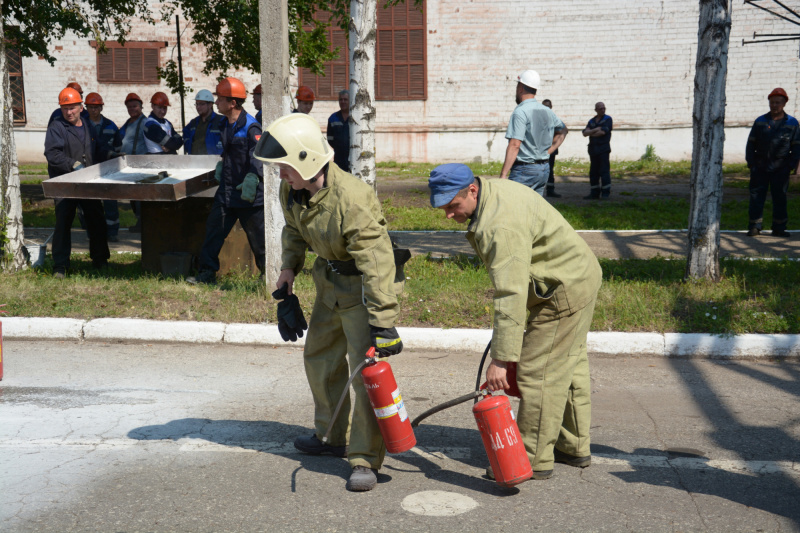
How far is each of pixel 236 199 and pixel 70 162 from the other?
8.18 feet

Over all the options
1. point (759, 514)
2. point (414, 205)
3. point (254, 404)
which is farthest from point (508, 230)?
point (414, 205)

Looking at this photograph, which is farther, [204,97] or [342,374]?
[204,97]

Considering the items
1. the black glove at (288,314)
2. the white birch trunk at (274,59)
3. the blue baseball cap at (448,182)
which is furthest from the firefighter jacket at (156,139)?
the blue baseball cap at (448,182)

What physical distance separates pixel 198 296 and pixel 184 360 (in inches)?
49.8

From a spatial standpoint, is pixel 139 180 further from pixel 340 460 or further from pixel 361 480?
pixel 361 480

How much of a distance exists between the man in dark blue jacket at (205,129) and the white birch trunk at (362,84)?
201 centimetres

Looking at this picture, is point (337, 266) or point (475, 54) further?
point (475, 54)

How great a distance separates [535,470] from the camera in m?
3.93

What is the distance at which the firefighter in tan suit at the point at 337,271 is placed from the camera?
3674 mm

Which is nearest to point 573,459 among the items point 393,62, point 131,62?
point 393,62

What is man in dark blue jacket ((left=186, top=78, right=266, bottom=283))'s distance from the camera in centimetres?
767

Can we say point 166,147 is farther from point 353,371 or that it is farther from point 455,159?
point 455,159

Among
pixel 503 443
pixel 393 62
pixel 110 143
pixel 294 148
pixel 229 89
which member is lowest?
pixel 503 443

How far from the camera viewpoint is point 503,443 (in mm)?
3684
